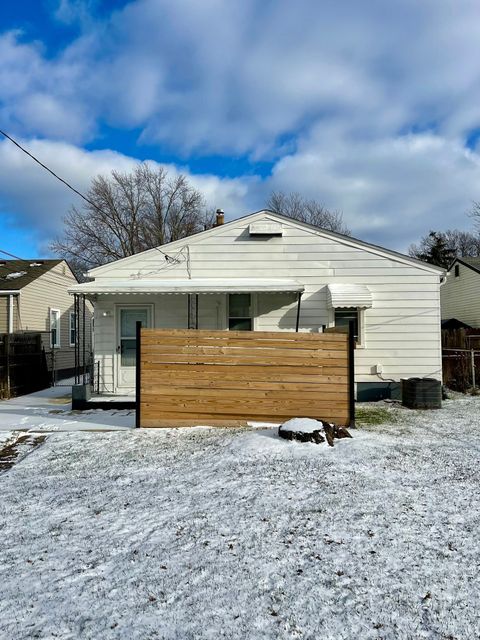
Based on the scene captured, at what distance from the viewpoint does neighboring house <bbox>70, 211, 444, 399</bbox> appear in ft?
33.8

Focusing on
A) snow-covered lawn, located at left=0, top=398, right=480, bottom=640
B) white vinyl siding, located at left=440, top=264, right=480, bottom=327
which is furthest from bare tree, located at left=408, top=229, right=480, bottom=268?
snow-covered lawn, located at left=0, top=398, right=480, bottom=640

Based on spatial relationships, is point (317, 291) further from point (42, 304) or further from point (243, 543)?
point (42, 304)

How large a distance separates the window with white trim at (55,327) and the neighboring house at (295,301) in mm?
7043

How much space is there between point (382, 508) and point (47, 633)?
2691mm

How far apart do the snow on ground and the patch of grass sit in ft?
12.7

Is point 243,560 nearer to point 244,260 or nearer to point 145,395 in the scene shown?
point 145,395

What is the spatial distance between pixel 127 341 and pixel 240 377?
4.27 m

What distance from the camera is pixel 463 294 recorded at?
2242 centimetres

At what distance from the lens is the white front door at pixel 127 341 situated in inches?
404

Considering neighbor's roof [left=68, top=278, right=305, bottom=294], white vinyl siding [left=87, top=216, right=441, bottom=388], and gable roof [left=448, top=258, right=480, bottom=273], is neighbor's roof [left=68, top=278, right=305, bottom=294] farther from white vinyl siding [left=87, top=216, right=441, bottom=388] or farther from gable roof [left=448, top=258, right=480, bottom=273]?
gable roof [left=448, top=258, right=480, bottom=273]

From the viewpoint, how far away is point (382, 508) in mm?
3887

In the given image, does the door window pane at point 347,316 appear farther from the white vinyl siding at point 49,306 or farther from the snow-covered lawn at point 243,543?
the white vinyl siding at point 49,306

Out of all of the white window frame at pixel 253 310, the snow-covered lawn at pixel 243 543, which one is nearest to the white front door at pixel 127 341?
the white window frame at pixel 253 310

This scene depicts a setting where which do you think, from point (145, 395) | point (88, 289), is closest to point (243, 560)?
point (145, 395)
